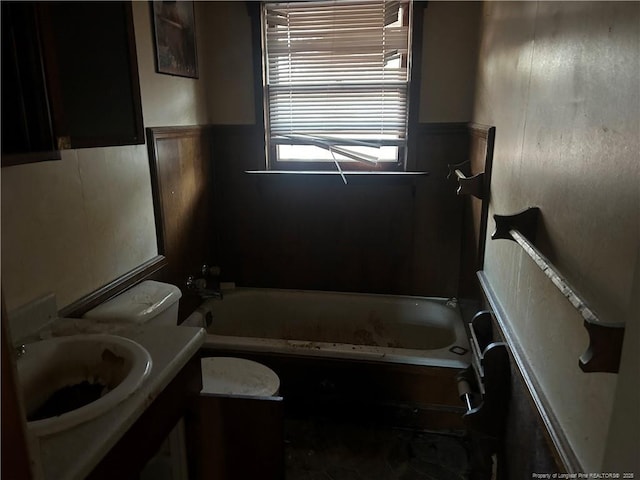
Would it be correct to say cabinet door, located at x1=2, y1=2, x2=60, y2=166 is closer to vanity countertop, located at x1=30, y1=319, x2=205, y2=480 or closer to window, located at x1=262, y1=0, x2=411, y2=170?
vanity countertop, located at x1=30, y1=319, x2=205, y2=480

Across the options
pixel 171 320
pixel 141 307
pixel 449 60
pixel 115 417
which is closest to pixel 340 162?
pixel 449 60

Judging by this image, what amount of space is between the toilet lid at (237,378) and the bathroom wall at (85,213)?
0.57 meters

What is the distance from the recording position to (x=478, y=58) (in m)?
2.47

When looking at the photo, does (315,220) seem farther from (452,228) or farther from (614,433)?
(614,433)

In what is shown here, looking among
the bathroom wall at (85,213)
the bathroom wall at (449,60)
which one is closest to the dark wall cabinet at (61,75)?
the bathroom wall at (85,213)

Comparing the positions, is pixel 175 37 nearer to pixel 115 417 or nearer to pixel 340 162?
pixel 340 162

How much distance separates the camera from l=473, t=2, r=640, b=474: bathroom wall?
0.78m

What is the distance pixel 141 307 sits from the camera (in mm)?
1695

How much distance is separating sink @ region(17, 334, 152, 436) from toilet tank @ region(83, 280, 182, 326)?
0.36 meters

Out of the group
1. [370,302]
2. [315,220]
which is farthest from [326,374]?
[315,220]

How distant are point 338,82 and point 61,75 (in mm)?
1986

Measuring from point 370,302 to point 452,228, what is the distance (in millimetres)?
666

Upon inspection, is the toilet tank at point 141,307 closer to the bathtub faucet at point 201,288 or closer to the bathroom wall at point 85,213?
the bathroom wall at point 85,213

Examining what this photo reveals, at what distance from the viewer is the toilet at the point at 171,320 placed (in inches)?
65.3
